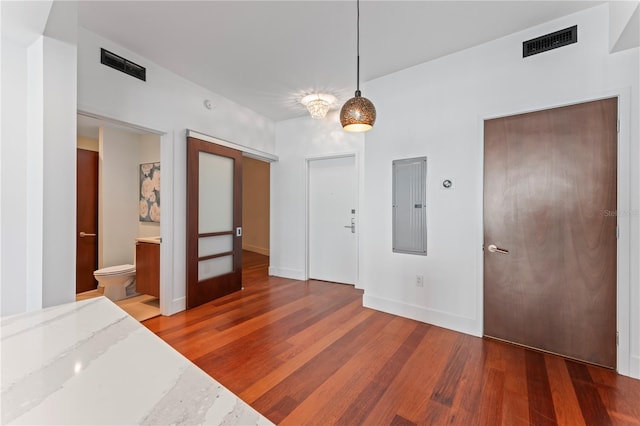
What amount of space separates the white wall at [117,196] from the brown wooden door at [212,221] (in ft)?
5.84

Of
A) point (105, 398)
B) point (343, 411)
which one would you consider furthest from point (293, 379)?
point (105, 398)

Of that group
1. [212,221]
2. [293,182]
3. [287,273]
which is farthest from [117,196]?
[287,273]

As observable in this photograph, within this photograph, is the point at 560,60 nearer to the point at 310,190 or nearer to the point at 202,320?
the point at 310,190

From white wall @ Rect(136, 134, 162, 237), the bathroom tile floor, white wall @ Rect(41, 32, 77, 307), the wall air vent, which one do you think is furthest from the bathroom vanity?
white wall @ Rect(41, 32, 77, 307)

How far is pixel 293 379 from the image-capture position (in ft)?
6.75

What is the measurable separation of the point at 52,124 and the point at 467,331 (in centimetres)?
361

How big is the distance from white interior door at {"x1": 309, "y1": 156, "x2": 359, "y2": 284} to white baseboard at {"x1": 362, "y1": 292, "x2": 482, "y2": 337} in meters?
1.06

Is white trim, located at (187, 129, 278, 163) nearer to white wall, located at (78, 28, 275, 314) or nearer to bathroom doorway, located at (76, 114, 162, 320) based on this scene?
white wall, located at (78, 28, 275, 314)

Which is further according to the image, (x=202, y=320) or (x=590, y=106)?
(x=202, y=320)

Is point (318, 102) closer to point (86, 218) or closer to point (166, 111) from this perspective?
point (166, 111)

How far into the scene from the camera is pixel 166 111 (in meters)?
3.29

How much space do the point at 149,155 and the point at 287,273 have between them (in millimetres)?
3056

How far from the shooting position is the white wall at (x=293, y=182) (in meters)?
4.68

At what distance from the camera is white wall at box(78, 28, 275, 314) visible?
262cm
